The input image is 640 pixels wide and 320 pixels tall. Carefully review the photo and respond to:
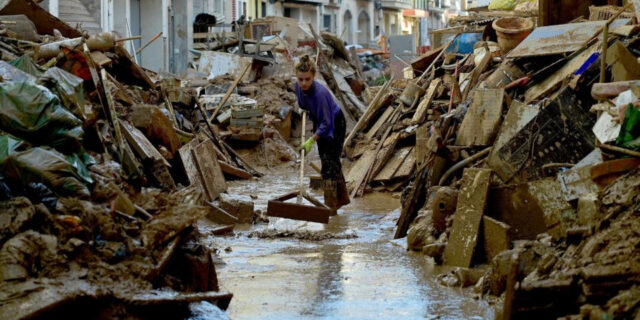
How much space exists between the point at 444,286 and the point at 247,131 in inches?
415

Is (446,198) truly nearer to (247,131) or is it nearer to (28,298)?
(28,298)

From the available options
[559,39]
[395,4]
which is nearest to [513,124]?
[559,39]

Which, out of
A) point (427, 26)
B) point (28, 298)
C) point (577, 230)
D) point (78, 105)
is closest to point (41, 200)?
point (28, 298)

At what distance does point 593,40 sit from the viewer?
9.70 meters

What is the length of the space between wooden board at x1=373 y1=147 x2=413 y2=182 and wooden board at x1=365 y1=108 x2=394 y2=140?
1.51 m

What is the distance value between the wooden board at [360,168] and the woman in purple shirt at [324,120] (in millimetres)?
2788

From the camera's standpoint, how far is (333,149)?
9.80 m

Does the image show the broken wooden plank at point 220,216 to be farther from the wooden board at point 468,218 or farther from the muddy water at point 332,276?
the wooden board at point 468,218

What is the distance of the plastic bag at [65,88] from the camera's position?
7656 millimetres

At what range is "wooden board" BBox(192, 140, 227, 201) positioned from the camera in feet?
34.9

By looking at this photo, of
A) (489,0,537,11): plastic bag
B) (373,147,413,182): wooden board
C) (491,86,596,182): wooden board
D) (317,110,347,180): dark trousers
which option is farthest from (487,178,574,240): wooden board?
(489,0,537,11): plastic bag

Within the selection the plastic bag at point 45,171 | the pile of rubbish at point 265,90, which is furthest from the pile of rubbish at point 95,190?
the pile of rubbish at point 265,90

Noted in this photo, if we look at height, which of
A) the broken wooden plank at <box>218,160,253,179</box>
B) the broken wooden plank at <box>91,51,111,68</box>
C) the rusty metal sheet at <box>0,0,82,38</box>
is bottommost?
the broken wooden plank at <box>218,160,253,179</box>

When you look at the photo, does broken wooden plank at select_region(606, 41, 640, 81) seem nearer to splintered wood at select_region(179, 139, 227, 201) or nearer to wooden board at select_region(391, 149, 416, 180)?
splintered wood at select_region(179, 139, 227, 201)
